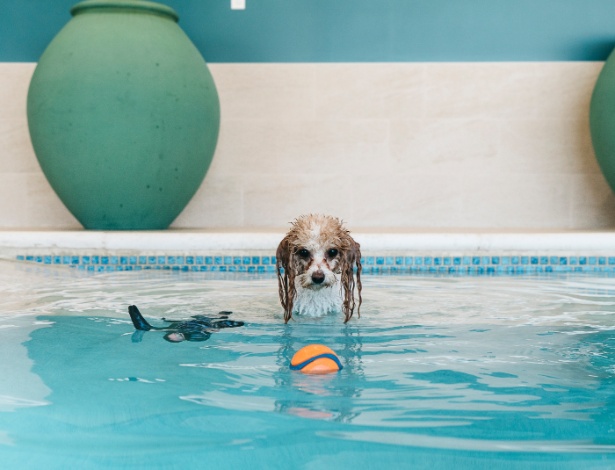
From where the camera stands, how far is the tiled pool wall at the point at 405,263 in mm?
4953

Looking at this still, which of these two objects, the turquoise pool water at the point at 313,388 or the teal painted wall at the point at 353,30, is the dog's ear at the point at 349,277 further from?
the teal painted wall at the point at 353,30

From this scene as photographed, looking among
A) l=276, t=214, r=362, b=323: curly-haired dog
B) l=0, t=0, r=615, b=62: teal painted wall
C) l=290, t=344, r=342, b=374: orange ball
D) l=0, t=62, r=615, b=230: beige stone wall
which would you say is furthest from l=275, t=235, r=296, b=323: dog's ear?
l=0, t=0, r=615, b=62: teal painted wall

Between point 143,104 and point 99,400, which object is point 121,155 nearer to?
point 143,104

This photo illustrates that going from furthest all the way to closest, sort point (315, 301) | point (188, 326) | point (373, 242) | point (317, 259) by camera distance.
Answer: point (373, 242)
point (315, 301)
point (317, 259)
point (188, 326)

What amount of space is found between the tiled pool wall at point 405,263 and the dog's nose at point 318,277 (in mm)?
1963

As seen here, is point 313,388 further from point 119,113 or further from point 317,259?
point 119,113

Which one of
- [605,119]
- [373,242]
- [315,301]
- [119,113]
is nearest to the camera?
[315,301]

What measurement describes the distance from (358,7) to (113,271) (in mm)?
3089

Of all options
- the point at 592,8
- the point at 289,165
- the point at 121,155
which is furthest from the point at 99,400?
the point at 592,8

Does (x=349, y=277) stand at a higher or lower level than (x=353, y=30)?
lower

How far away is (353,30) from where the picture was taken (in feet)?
21.6

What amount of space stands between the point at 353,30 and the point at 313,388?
4.98 metres

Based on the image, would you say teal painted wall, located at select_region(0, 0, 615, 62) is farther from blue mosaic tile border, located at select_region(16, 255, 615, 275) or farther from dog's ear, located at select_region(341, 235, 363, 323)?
dog's ear, located at select_region(341, 235, 363, 323)

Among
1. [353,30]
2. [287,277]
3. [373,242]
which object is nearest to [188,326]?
[287,277]
